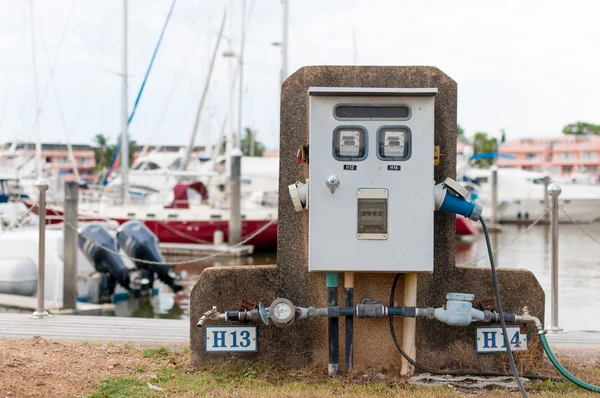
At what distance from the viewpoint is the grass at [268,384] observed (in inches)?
201

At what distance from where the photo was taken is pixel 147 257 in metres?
17.2

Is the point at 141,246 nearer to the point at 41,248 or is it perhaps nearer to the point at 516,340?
the point at 41,248

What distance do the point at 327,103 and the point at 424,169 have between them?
31.1 inches

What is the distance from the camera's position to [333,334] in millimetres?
5637

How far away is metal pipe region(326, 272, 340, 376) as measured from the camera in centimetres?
559

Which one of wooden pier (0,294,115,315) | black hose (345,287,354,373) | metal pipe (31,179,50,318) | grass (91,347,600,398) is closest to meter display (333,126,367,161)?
black hose (345,287,354,373)

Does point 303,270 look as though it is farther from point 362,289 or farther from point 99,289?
point 99,289

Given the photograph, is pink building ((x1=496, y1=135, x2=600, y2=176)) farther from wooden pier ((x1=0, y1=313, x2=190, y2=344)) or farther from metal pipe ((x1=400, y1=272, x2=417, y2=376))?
metal pipe ((x1=400, y1=272, x2=417, y2=376))

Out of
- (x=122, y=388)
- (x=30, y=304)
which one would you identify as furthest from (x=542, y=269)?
(x=122, y=388)

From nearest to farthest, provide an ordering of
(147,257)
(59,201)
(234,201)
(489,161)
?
(147,257), (234,201), (59,201), (489,161)

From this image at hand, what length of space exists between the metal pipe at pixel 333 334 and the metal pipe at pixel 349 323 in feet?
0.23

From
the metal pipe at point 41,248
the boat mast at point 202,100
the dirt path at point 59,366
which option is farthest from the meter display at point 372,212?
the boat mast at point 202,100

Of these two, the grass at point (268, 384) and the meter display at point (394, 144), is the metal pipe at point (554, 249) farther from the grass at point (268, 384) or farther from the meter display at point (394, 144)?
the meter display at point (394, 144)

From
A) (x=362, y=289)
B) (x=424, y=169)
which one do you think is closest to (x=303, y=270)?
(x=362, y=289)
